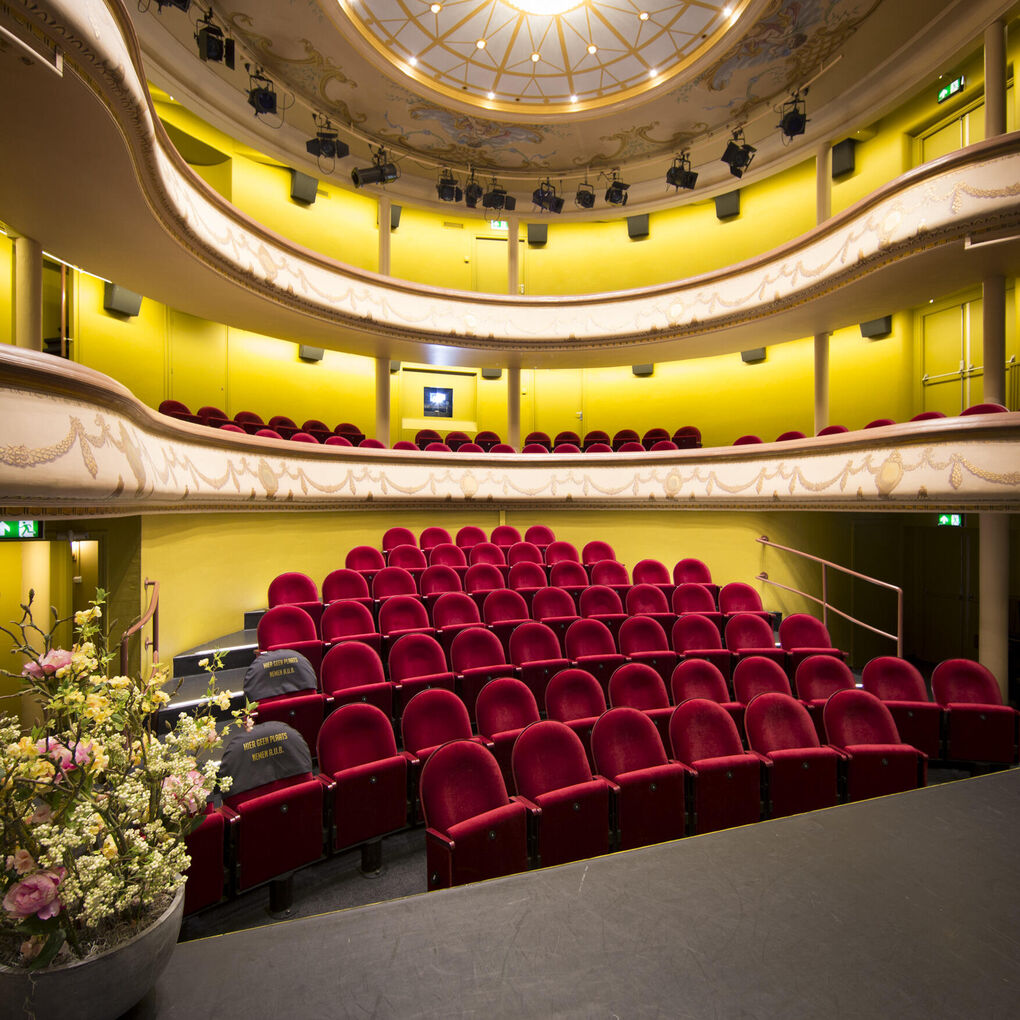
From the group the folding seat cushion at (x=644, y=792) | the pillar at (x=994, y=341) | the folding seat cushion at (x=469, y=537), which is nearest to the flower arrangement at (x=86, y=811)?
the folding seat cushion at (x=644, y=792)

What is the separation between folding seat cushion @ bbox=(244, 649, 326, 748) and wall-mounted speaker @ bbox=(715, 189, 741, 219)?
5.80m

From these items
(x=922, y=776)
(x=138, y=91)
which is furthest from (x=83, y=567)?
(x=922, y=776)

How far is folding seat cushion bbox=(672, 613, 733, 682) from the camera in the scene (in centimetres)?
288

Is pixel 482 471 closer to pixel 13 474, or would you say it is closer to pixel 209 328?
pixel 209 328

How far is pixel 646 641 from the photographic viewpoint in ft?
9.48

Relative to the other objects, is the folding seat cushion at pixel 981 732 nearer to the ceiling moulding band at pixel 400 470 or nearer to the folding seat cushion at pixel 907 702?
the folding seat cushion at pixel 907 702

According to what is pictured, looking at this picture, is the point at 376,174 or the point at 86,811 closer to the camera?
the point at 86,811

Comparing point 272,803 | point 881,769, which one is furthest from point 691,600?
point 272,803

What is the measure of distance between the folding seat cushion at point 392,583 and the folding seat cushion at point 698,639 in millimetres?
1456

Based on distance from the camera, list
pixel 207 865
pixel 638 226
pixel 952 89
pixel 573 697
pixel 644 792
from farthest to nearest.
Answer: pixel 638 226
pixel 952 89
pixel 573 697
pixel 644 792
pixel 207 865

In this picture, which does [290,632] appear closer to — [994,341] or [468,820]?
[468,820]

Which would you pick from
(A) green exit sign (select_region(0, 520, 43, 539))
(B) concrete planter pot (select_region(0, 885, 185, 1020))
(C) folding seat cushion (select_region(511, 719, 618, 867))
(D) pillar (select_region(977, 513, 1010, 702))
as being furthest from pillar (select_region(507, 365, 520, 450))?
(B) concrete planter pot (select_region(0, 885, 185, 1020))

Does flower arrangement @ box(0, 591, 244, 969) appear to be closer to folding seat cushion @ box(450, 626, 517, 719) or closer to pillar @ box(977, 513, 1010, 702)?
folding seat cushion @ box(450, 626, 517, 719)

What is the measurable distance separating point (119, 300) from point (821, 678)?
4929 millimetres
